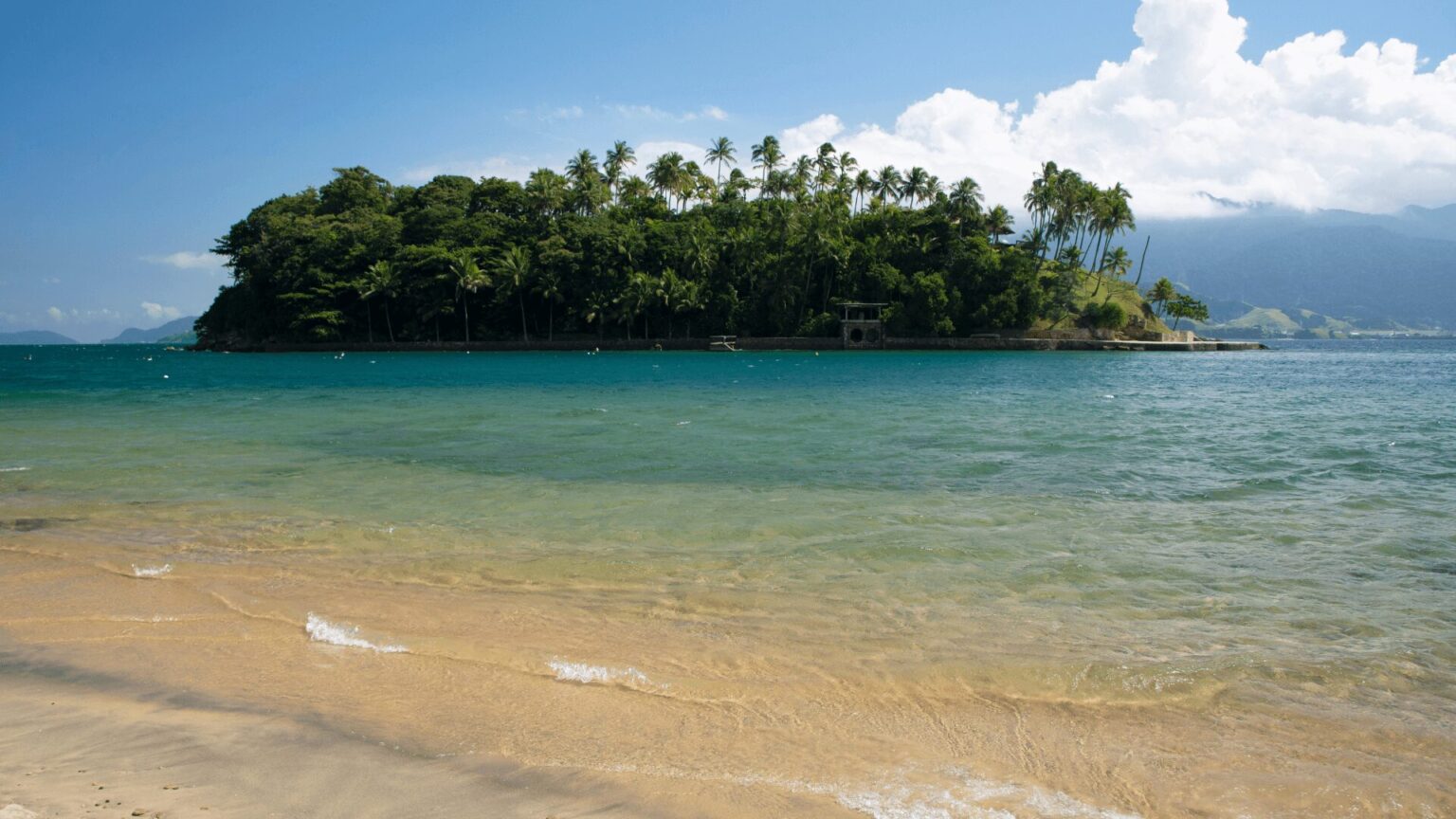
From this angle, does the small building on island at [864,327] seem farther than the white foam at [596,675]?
Yes

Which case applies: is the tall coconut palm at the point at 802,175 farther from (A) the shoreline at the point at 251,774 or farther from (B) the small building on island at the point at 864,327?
(A) the shoreline at the point at 251,774

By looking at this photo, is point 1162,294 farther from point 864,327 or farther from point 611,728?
point 611,728

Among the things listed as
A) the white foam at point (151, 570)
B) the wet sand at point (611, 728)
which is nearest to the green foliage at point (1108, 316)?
the wet sand at point (611, 728)

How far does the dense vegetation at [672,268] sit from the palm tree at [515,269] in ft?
0.48

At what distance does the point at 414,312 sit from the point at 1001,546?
306ft

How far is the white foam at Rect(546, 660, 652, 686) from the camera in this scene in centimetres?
522

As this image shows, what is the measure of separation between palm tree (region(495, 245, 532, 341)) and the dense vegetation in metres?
0.14

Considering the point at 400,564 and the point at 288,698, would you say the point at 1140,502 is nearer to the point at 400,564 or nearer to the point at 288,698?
the point at 400,564

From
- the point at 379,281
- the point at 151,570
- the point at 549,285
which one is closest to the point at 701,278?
the point at 549,285

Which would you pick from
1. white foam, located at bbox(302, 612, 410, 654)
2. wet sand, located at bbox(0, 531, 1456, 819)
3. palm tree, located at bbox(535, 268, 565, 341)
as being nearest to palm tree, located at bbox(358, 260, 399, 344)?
palm tree, located at bbox(535, 268, 565, 341)

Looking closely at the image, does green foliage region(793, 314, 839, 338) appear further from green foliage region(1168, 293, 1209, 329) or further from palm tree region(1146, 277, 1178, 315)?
green foliage region(1168, 293, 1209, 329)

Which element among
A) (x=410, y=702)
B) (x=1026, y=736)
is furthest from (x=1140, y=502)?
(x=410, y=702)

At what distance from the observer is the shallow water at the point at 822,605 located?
170 inches

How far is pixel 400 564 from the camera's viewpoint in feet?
27.2
